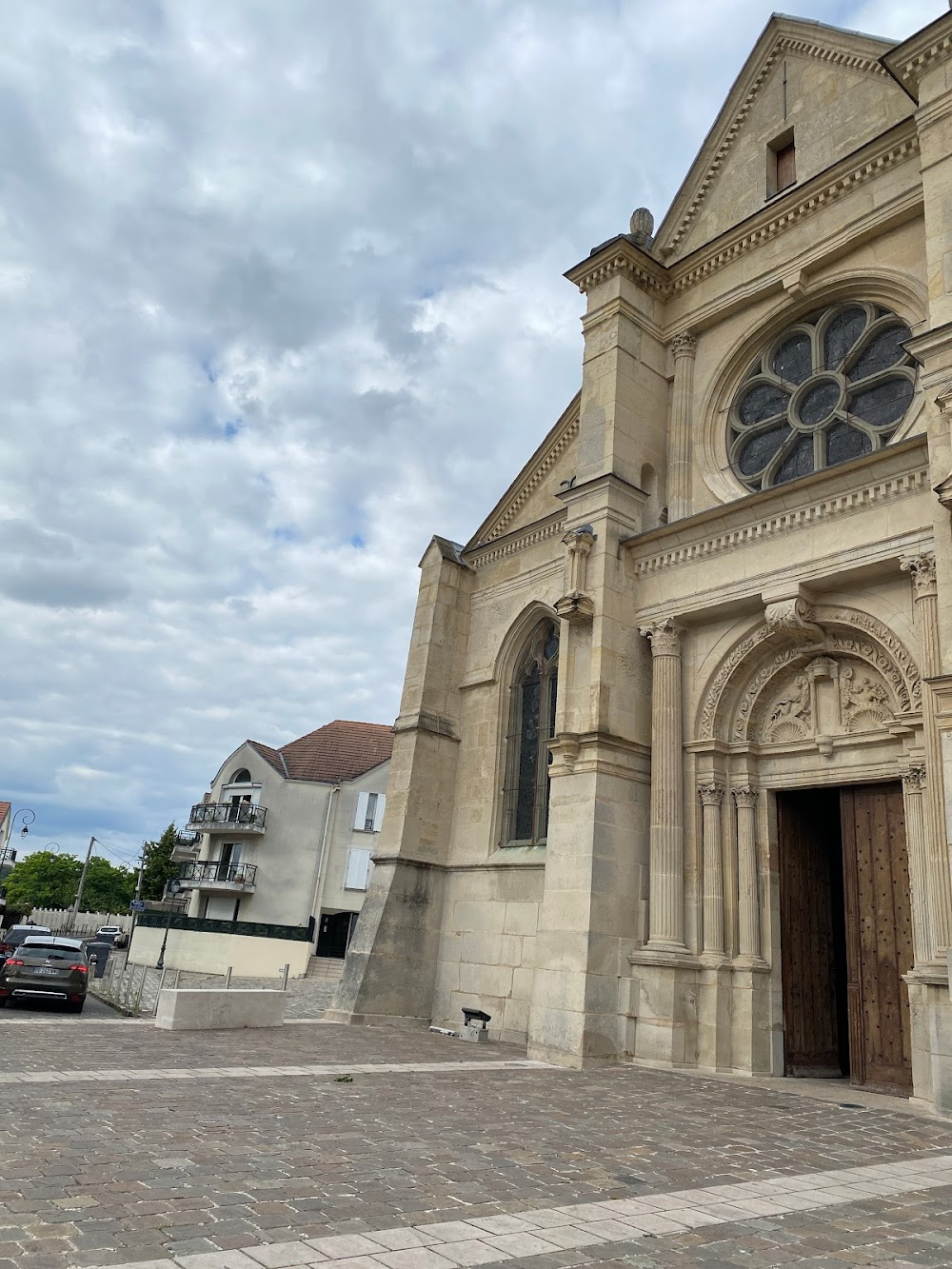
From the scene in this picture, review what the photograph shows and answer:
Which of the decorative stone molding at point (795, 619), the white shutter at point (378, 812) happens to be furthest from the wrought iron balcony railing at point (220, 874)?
the decorative stone molding at point (795, 619)

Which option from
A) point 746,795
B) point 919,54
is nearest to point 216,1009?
point 746,795

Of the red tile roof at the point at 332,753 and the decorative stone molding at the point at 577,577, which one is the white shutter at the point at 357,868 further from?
the decorative stone molding at the point at 577,577

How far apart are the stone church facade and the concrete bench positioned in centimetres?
222

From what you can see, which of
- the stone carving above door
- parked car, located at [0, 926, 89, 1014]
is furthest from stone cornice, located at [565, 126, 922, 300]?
A: parked car, located at [0, 926, 89, 1014]

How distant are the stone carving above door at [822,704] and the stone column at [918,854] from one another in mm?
872

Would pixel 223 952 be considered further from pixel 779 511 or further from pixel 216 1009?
pixel 779 511

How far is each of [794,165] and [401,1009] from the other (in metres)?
15.0

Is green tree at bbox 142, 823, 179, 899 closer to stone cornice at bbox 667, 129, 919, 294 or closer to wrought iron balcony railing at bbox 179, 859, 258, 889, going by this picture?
wrought iron balcony railing at bbox 179, 859, 258, 889

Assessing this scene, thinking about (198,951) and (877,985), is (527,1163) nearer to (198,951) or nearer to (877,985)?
(877,985)

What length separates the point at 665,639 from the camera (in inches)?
554

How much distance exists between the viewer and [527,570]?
57.8ft

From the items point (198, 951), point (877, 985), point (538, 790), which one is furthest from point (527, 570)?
point (198, 951)

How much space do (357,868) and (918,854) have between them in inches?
1401

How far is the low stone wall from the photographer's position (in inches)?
1206
